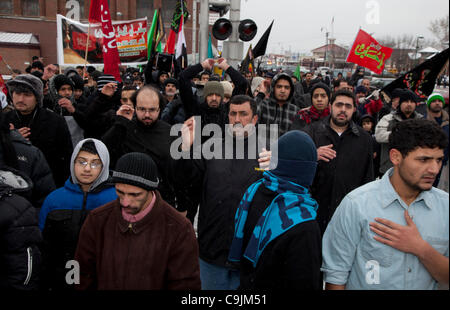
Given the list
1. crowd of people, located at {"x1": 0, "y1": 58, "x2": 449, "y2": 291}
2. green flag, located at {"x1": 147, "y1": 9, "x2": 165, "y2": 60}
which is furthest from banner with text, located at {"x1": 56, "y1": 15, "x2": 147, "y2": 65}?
crowd of people, located at {"x1": 0, "y1": 58, "x2": 449, "y2": 291}

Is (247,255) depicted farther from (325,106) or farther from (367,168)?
(325,106)

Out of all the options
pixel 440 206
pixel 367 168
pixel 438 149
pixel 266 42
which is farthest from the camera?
pixel 266 42

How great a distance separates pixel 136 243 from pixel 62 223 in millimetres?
776

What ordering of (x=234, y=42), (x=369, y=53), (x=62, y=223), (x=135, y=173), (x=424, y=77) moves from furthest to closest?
1. (x=234, y=42)
2. (x=369, y=53)
3. (x=424, y=77)
4. (x=62, y=223)
5. (x=135, y=173)

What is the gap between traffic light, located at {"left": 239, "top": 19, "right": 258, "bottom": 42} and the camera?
7660mm

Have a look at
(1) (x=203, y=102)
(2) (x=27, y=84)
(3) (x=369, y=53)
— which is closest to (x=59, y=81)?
(2) (x=27, y=84)

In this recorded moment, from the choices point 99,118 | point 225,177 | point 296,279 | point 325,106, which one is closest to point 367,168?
point 325,106

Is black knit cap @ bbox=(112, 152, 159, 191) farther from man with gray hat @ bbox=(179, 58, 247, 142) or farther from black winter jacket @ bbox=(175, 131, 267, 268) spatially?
man with gray hat @ bbox=(179, 58, 247, 142)

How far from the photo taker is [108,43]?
523 centimetres

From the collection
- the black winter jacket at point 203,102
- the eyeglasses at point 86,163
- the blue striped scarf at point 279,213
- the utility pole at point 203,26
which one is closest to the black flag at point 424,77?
the blue striped scarf at point 279,213

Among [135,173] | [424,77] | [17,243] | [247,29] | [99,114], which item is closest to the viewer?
[17,243]

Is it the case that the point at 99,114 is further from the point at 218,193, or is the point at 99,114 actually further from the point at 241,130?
the point at 218,193

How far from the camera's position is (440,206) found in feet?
5.43

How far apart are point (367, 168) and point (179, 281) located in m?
2.30
